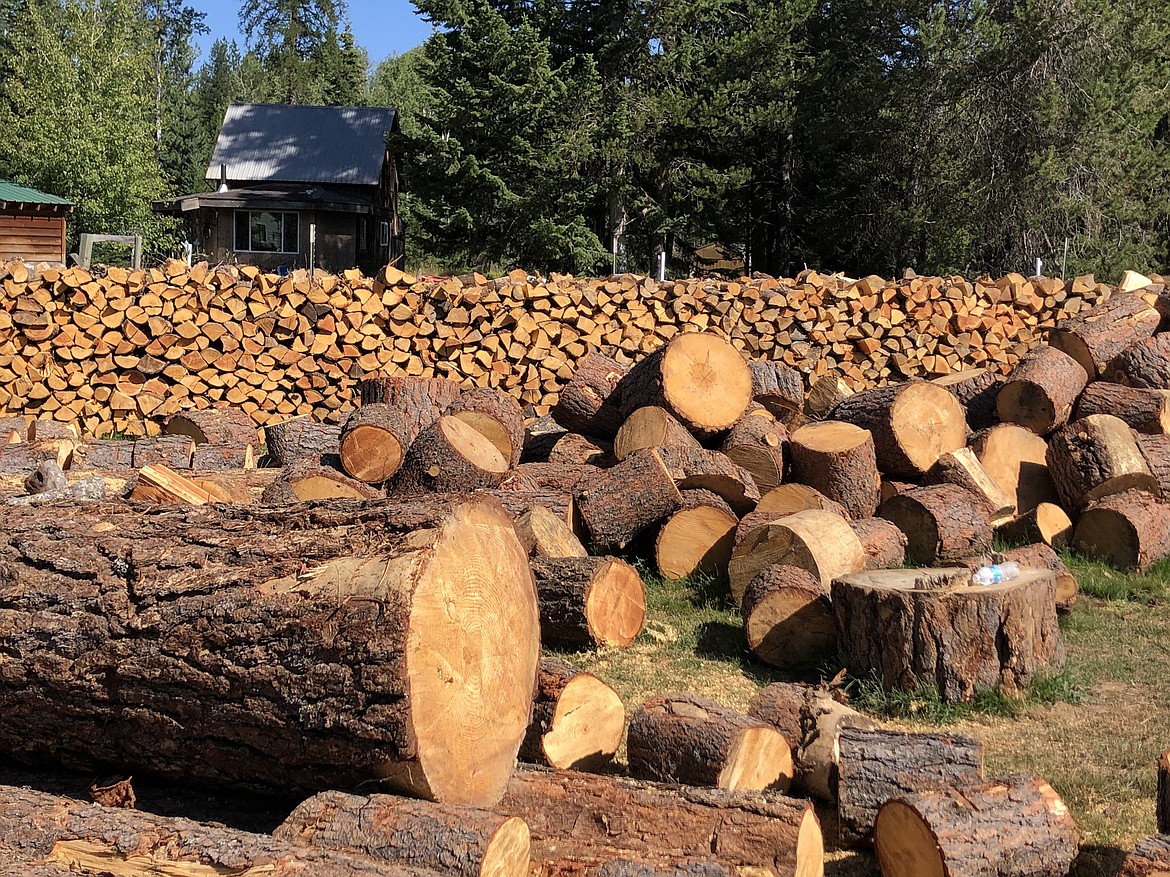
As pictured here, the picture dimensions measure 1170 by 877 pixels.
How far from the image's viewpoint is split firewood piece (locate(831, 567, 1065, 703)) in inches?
185

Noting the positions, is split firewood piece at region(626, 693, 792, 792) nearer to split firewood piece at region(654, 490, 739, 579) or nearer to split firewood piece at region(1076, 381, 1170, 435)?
split firewood piece at region(654, 490, 739, 579)

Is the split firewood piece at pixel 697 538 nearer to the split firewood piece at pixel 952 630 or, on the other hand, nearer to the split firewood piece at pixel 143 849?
the split firewood piece at pixel 952 630

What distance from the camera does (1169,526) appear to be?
6.81 meters

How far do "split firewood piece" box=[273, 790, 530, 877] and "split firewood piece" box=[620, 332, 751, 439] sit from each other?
15.6 feet

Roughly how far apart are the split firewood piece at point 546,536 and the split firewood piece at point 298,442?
2.44m

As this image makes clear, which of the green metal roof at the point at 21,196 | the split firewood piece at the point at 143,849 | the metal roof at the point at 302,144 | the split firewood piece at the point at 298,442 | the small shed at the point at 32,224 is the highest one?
the metal roof at the point at 302,144

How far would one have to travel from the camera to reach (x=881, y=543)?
6145mm

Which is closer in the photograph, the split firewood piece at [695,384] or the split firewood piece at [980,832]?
the split firewood piece at [980,832]

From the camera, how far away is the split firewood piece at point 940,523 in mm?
6367

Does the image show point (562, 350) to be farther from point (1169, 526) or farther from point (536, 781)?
point (536, 781)

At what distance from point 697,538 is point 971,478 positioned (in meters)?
1.82

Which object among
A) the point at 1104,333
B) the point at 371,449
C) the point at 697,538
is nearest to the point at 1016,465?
the point at 1104,333

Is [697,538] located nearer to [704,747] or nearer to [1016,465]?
[1016,465]

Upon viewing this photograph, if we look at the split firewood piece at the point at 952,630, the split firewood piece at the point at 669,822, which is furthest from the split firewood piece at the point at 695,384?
the split firewood piece at the point at 669,822
